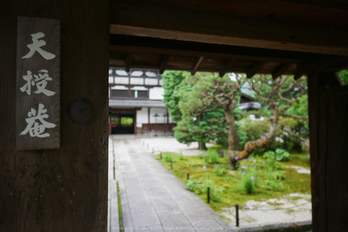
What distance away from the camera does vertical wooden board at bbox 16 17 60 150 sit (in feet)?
3.88

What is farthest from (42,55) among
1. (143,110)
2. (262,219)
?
(143,110)

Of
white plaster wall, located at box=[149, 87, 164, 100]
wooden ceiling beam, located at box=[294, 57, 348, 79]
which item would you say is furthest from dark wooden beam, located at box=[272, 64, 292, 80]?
white plaster wall, located at box=[149, 87, 164, 100]

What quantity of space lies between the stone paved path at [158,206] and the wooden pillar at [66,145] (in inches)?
114

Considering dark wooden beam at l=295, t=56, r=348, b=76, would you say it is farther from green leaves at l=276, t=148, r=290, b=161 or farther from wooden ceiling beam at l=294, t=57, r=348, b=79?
green leaves at l=276, t=148, r=290, b=161

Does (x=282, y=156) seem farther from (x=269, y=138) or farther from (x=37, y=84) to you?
(x=37, y=84)

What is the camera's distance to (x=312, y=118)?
3.10 metres

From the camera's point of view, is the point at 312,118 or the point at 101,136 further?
the point at 312,118

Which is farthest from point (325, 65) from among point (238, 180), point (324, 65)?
point (238, 180)

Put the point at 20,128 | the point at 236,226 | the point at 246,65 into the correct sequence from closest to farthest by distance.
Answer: the point at 20,128, the point at 246,65, the point at 236,226

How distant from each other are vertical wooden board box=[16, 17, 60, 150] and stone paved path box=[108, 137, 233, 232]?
3.14 metres

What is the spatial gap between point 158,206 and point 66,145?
162 inches

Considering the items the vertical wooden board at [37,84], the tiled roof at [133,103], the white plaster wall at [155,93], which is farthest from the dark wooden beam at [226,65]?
the white plaster wall at [155,93]

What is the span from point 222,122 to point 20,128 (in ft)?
37.2

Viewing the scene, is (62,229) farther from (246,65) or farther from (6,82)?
(246,65)
